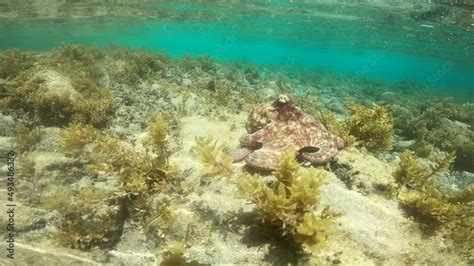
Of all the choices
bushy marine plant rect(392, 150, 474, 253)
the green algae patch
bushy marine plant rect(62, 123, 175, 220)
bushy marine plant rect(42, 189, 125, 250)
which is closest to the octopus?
bushy marine plant rect(392, 150, 474, 253)

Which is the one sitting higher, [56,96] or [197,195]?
[56,96]

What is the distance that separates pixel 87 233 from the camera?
5410 mm

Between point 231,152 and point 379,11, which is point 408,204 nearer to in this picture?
point 231,152

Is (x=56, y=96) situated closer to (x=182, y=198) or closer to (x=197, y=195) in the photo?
(x=182, y=198)

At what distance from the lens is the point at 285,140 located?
651 centimetres

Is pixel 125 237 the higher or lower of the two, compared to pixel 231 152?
lower

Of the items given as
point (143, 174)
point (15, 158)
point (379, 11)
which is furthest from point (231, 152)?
point (379, 11)

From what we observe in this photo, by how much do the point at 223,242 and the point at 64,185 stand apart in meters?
3.42

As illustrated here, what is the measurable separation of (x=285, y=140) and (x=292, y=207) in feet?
6.67

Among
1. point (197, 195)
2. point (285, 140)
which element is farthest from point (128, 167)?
point (285, 140)

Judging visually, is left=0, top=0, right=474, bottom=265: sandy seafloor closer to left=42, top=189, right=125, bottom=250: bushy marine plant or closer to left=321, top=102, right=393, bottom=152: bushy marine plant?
left=42, top=189, right=125, bottom=250: bushy marine plant

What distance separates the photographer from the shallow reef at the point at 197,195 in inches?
196

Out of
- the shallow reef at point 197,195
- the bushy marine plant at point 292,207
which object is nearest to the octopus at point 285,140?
the shallow reef at point 197,195

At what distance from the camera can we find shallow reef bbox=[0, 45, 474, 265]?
498 centimetres
